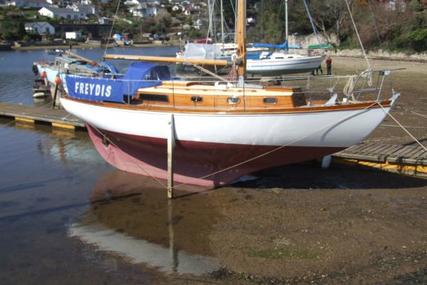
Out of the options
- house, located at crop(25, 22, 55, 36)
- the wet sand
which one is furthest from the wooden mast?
house, located at crop(25, 22, 55, 36)

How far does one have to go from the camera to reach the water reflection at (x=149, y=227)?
962 cm

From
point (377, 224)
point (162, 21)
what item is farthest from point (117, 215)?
point (162, 21)

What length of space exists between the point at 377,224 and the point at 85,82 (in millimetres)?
9003

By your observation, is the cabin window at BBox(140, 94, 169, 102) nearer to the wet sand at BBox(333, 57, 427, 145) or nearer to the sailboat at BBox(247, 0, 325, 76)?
the wet sand at BBox(333, 57, 427, 145)

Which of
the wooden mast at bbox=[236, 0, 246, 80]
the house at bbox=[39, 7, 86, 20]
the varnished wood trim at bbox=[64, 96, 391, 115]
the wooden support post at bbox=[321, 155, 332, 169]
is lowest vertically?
the wooden support post at bbox=[321, 155, 332, 169]

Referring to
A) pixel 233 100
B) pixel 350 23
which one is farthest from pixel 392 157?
pixel 350 23

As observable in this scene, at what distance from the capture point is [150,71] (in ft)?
47.1

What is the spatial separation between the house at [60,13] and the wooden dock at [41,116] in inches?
5717

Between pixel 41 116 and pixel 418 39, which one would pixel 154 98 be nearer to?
pixel 41 116

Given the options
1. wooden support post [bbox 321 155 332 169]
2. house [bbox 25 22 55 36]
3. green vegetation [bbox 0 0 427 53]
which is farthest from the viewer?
house [bbox 25 22 55 36]

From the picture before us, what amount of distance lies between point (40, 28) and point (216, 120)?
137665 mm

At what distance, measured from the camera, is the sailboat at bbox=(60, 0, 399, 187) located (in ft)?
39.0

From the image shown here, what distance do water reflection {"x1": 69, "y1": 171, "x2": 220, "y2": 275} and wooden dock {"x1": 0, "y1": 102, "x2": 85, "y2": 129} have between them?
8.34m

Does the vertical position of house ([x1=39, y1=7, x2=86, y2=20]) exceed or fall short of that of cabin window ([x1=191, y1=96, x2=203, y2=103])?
it exceeds it
